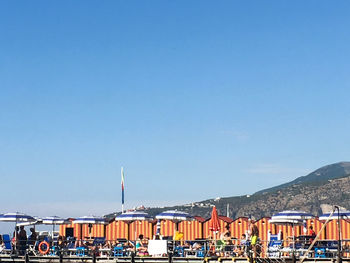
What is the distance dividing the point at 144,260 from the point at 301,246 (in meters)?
8.51

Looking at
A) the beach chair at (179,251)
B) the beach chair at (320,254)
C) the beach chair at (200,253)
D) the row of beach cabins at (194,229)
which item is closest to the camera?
the beach chair at (320,254)

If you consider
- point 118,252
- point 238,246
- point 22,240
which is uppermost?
point 22,240

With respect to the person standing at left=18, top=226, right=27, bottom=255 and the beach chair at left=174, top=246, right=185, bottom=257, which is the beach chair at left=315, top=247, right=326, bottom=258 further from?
the person standing at left=18, top=226, right=27, bottom=255

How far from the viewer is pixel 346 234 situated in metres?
46.5

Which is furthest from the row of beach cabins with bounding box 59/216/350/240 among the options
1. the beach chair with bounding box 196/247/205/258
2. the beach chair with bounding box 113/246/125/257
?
the beach chair with bounding box 196/247/205/258

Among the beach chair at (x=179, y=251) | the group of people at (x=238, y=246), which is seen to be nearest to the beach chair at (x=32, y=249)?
the beach chair at (x=179, y=251)

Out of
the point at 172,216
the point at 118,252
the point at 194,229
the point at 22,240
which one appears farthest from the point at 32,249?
the point at 194,229

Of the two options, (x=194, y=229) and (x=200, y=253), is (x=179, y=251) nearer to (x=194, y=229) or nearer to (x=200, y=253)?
(x=200, y=253)

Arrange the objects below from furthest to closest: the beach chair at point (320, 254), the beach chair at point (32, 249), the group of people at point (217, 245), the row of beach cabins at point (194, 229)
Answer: the row of beach cabins at point (194, 229), the beach chair at point (32, 249), the group of people at point (217, 245), the beach chair at point (320, 254)

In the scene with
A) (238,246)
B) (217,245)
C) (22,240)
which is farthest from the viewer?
(22,240)

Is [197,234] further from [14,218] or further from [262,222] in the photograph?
[14,218]

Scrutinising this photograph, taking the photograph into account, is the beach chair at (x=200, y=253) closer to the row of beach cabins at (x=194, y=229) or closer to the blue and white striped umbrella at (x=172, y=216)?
the blue and white striped umbrella at (x=172, y=216)

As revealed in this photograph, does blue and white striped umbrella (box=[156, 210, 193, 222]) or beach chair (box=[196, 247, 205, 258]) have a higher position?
blue and white striped umbrella (box=[156, 210, 193, 222])

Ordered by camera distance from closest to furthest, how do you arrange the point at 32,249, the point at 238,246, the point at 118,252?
the point at 238,246 < the point at 118,252 < the point at 32,249
